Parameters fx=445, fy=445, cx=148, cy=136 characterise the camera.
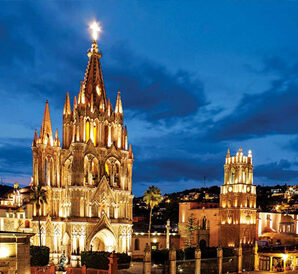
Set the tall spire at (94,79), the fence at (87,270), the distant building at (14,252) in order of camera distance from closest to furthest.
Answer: the distant building at (14,252)
the fence at (87,270)
the tall spire at (94,79)

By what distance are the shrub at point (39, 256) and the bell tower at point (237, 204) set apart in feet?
98.8

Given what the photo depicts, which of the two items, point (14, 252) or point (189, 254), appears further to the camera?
point (189, 254)

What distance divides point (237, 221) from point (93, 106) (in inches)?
1142

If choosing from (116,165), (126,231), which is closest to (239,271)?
(126,231)

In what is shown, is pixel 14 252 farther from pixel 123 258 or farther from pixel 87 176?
pixel 87 176

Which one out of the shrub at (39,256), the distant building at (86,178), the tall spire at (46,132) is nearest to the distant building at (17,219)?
the distant building at (86,178)

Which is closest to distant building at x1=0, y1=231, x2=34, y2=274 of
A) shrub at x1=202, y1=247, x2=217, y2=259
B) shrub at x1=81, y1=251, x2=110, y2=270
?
shrub at x1=81, y1=251, x2=110, y2=270

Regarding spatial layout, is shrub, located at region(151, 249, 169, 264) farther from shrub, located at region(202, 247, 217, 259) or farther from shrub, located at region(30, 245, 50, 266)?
shrub, located at region(30, 245, 50, 266)

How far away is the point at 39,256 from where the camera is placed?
4991 cm

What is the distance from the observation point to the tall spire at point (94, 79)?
Result: 60406mm

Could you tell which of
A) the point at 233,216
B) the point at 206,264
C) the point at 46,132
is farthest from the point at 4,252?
the point at 233,216

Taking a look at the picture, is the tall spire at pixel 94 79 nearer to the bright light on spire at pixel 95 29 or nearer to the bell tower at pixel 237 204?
the bright light on spire at pixel 95 29

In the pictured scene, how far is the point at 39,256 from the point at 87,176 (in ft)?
40.6

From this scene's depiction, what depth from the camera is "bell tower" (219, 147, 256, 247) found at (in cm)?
6906
